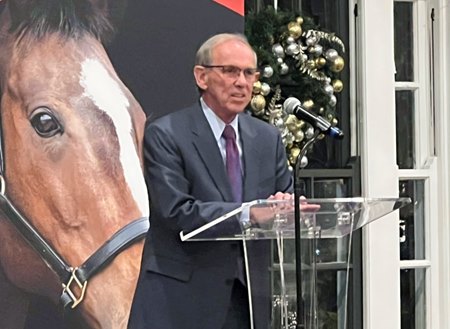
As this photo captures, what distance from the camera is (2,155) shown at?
10.9 feet

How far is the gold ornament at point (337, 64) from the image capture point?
400 centimetres

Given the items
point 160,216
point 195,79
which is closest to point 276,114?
point 195,79

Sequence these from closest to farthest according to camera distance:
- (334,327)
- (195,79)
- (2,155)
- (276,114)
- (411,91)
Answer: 1. (2,155)
2. (195,79)
3. (276,114)
4. (334,327)
5. (411,91)

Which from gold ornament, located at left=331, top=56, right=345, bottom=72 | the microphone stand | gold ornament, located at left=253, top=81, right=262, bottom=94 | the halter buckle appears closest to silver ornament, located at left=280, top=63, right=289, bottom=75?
gold ornament, located at left=253, top=81, right=262, bottom=94

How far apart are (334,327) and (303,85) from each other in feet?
3.66

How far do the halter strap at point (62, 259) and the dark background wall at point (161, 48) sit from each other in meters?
0.47

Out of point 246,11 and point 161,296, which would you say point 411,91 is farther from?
point 161,296

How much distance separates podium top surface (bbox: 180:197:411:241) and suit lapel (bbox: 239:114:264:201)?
17.7 inches

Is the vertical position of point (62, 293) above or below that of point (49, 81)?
below

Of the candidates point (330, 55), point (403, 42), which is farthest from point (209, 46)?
point (403, 42)

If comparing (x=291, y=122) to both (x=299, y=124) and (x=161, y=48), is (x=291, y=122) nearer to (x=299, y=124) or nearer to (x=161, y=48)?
(x=299, y=124)

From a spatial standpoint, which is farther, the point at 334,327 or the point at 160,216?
the point at 334,327

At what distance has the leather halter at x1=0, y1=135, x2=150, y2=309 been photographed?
10.9 ft

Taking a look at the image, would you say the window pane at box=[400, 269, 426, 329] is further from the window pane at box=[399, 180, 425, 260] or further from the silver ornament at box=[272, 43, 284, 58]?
the silver ornament at box=[272, 43, 284, 58]
